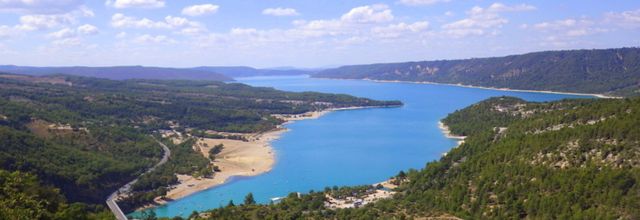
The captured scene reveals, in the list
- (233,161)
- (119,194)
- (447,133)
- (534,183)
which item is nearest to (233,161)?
(233,161)

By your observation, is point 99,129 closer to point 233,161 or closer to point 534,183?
point 233,161

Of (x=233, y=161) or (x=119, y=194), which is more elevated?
(x=119, y=194)

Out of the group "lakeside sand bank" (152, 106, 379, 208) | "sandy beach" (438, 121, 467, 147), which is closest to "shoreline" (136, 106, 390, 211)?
"lakeside sand bank" (152, 106, 379, 208)

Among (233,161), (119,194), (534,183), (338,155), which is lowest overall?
(233,161)

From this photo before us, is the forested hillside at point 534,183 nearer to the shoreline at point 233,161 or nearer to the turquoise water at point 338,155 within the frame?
the turquoise water at point 338,155

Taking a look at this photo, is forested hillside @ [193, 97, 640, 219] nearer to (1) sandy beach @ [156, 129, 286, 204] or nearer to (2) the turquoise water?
(2) the turquoise water

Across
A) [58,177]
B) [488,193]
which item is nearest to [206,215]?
[58,177]
